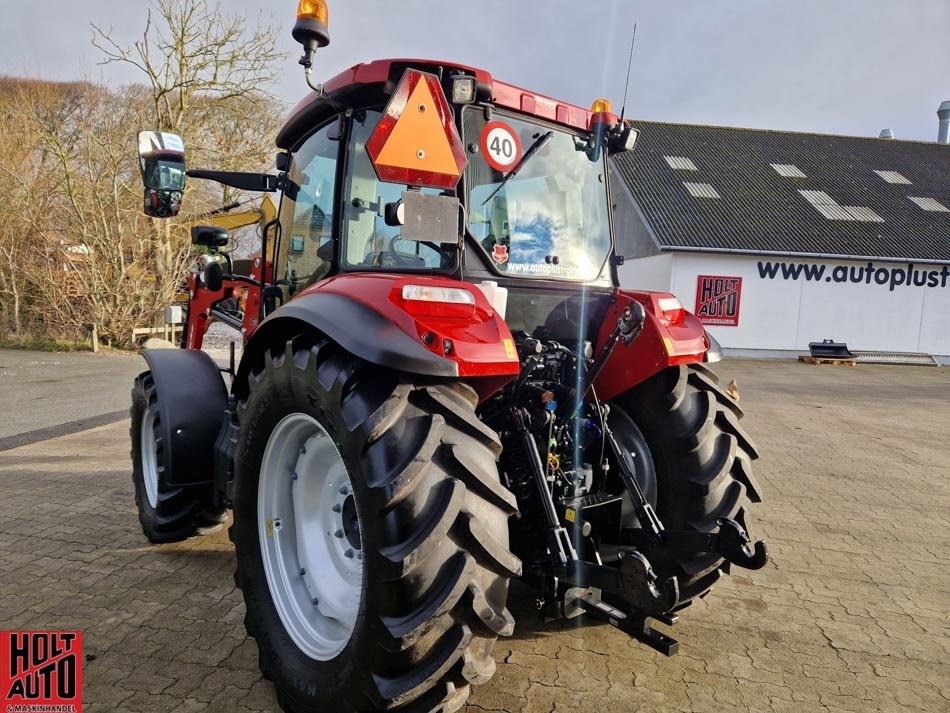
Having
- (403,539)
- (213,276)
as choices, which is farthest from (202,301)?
(403,539)

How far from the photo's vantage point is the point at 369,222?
2.55 m

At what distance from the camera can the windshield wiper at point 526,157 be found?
101 inches

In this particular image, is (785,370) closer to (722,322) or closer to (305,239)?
(722,322)

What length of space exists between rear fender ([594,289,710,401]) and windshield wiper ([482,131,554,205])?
722mm

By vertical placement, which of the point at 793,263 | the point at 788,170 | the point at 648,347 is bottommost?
the point at 648,347

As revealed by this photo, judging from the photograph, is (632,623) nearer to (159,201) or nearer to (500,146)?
(500,146)

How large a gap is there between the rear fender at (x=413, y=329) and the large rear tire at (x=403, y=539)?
10cm

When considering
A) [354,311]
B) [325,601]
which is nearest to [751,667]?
[325,601]

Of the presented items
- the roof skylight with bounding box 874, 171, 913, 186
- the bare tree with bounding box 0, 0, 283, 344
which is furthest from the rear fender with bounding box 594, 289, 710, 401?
the roof skylight with bounding box 874, 171, 913, 186

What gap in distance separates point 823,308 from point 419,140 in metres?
19.1

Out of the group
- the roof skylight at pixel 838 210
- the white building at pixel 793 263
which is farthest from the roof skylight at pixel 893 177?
the roof skylight at pixel 838 210

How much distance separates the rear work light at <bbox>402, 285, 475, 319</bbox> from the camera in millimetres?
1925

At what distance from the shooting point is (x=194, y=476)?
324cm

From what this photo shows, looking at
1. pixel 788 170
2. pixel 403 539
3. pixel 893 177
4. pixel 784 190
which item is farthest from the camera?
pixel 893 177
